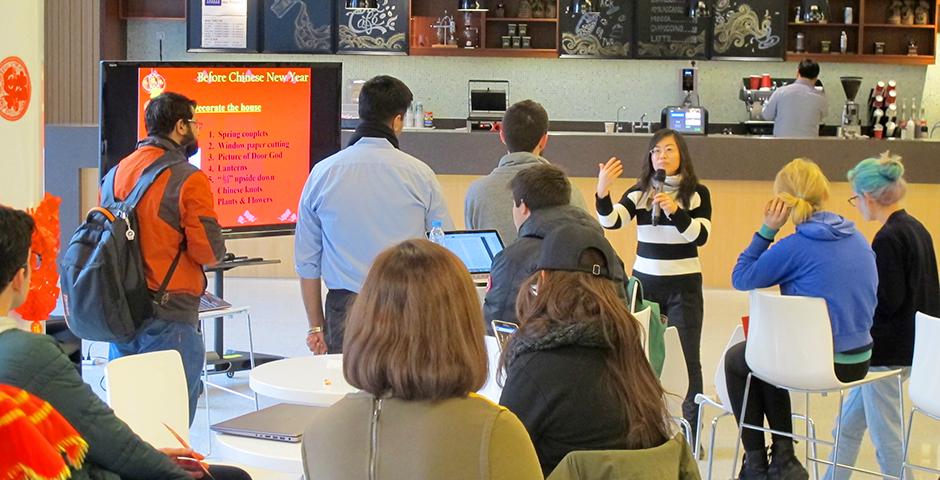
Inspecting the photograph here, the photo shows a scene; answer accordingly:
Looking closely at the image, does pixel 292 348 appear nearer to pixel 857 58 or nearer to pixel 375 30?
pixel 375 30

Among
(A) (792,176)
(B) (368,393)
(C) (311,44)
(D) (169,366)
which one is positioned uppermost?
(C) (311,44)

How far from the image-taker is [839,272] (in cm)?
426

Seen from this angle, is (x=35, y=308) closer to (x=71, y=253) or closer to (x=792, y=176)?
(x=71, y=253)

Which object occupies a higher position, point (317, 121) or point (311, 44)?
point (311, 44)

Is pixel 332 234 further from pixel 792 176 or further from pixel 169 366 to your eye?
pixel 792 176

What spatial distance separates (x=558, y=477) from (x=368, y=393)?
1.26ft

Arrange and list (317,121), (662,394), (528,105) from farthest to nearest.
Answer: (317,121) → (528,105) → (662,394)

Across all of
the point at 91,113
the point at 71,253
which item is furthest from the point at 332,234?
the point at 91,113

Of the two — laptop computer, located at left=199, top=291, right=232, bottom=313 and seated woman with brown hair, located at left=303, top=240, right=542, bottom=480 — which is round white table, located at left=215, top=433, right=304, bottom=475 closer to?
seated woman with brown hair, located at left=303, top=240, right=542, bottom=480

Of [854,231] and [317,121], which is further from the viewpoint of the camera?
[317,121]

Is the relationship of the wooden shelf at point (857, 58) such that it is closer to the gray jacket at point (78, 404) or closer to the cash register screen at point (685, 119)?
the cash register screen at point (685, 119)

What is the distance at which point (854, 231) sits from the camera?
4316 millimetres

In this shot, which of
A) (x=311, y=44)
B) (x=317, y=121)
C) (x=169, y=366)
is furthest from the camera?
(x=311, y=44)

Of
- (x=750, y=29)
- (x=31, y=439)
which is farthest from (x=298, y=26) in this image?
(x=31, y=439)
